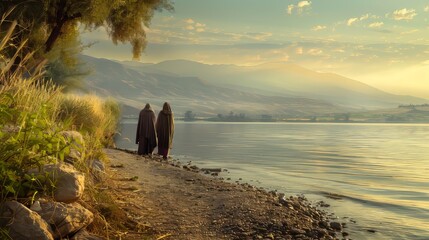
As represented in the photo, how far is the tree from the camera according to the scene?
17.8 m

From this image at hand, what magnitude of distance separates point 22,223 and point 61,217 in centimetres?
47

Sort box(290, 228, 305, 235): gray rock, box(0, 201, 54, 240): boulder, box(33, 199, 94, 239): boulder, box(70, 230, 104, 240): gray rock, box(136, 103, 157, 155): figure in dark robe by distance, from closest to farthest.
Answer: box(0, 201, 54, 240): boulder < box(33, 199, 94, 239): boulder < box(70, 230, 104, 240): gray rock < box(290, 228, 305, 235): gray rock < box(136, 103, 157, 155): figure in dark robe

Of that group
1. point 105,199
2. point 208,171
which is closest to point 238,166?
point 208,171

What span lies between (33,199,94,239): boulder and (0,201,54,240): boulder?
0.54 ft

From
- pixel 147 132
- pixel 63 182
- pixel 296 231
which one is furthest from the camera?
pixel 147 132

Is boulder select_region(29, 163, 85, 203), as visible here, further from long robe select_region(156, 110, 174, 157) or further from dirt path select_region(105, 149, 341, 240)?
long robe select_region(156, 110, 174, 157)

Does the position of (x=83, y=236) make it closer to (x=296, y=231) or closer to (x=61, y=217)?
(x=61, y=217)

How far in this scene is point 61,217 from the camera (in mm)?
5262

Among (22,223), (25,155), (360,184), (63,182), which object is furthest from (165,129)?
(22,223)

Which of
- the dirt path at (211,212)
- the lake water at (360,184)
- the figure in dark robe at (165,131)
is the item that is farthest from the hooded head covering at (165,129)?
the dirt path at (211,212)

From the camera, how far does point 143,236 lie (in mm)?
6398

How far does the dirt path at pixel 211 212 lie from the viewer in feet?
23.9

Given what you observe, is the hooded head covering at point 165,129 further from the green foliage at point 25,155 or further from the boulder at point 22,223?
the boulder at point 22,223

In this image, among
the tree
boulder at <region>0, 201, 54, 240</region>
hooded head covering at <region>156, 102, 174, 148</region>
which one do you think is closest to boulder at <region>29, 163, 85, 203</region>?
boulder at <region>0, 201, 54, 240</region>
